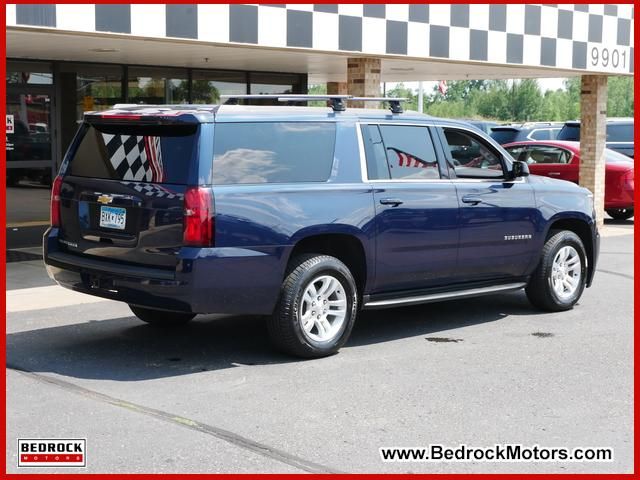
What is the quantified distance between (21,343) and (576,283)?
4.84m

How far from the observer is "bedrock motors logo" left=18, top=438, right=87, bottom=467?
4725mm

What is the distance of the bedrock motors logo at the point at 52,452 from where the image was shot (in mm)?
4725

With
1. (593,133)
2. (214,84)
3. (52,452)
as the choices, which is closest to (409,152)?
(52,452)

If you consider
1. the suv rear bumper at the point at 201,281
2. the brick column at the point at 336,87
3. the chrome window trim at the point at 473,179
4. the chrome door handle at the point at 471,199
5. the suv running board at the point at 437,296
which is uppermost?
the brick column at the point at 336,87

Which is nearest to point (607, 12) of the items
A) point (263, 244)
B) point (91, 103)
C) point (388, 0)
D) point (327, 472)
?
point (388, 0)

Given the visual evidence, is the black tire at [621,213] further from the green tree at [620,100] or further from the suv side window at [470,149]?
the green tree at [620,100]

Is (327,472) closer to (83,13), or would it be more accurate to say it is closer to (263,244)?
(263,244)

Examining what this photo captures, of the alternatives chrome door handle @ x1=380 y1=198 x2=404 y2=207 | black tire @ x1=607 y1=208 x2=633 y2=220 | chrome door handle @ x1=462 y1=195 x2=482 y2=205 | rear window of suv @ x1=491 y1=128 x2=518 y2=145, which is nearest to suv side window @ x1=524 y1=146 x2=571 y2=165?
black tire @ x1=607 y1=208 x2=633 y2=220

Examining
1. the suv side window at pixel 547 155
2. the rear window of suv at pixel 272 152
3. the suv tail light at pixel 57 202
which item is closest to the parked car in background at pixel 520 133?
the suv side window at pixel 547 155

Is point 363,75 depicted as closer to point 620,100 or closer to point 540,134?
point 540,134

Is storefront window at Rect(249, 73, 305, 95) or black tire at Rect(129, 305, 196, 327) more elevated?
storefront window at Rect(249, 73, 305, 95)

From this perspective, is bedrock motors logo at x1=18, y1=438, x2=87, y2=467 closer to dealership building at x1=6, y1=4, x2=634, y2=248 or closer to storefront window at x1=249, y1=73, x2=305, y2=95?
dealership building at x1=6, y1=4, x2=634, y2=248

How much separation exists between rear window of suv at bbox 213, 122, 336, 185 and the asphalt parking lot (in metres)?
1.29

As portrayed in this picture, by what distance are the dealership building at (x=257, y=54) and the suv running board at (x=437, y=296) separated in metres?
3.66
